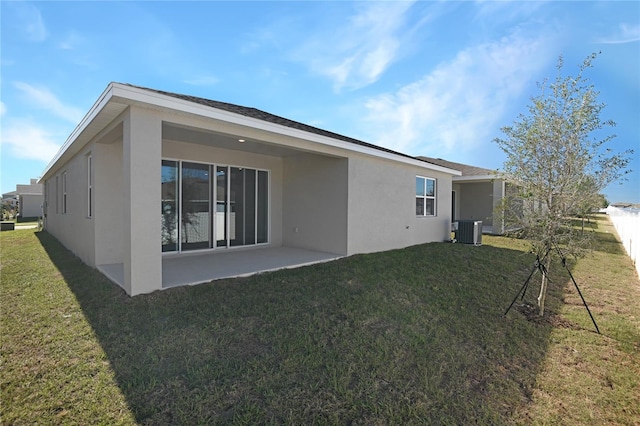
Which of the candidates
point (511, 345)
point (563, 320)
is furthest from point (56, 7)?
point (563, 320)

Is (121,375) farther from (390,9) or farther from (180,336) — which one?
(390,9)

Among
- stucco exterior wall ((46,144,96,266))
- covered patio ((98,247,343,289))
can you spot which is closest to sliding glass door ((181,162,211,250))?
covered patio ((98,247,343,289))

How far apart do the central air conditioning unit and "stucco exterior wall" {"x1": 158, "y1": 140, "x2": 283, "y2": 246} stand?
23.0ft

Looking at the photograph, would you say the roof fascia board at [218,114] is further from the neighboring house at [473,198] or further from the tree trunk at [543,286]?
the neighboring house at [473,198]

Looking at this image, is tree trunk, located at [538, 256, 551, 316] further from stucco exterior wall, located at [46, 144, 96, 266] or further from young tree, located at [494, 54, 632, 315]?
stucco exterior wall, located at [46, 144, 96, 266]

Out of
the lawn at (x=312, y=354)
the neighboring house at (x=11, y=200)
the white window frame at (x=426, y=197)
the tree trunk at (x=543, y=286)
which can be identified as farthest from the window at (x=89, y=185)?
the neighboring house at (x=11, y=200)

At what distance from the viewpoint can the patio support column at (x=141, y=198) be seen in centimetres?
464

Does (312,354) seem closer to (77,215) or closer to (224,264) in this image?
(224,264)

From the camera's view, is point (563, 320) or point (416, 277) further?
point (416, 277)

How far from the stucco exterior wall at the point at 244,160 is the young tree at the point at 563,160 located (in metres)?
6.60

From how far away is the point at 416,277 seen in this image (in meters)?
6.55

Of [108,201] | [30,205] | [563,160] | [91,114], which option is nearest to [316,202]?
[108,201]

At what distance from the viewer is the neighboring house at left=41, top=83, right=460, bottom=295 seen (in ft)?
15.8

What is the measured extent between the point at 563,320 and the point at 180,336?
5.59 metres
